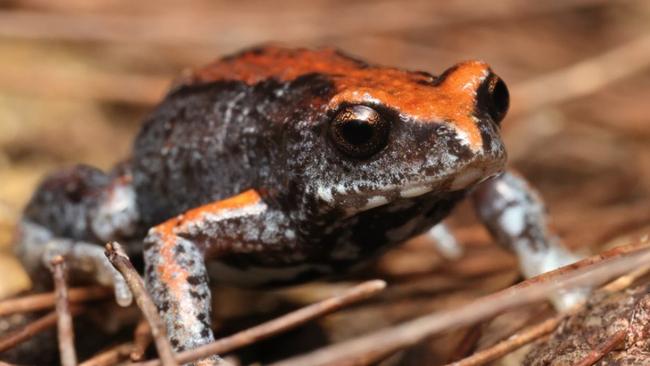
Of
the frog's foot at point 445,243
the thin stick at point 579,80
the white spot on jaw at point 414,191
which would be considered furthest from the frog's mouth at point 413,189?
the thin stick at point 579,80

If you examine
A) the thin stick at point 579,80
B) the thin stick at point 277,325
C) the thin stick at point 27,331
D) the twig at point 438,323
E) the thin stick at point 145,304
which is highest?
the thin stick at point 579,80

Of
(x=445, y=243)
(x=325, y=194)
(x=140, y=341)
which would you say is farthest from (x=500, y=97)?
(x=140, y=341)

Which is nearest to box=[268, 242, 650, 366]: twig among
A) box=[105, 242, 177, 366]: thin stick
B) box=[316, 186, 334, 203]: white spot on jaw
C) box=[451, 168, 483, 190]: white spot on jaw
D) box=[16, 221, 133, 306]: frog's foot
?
box=[105, 242, 177, 366]: thin stick

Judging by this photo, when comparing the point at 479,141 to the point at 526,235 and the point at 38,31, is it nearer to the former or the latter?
the point at 526,235


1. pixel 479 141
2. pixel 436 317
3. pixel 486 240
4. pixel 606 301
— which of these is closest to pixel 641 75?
pixel 486 240

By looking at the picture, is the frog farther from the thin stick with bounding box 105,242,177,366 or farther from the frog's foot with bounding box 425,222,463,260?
the frog's foot with bounding box 425,222,463,260

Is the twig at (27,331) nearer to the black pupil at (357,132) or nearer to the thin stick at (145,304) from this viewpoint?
the thin stick at (145,304)
